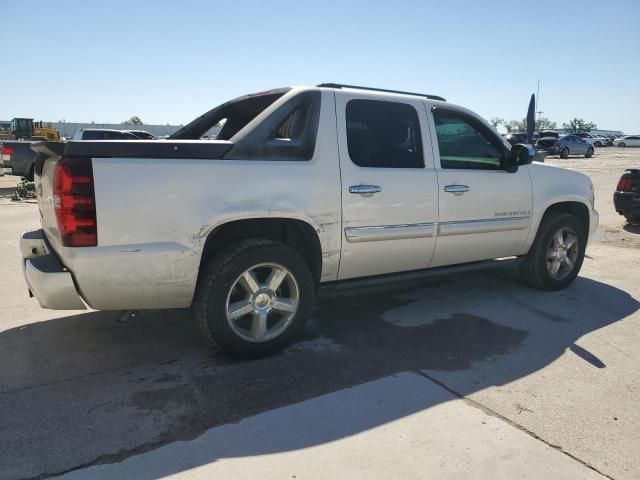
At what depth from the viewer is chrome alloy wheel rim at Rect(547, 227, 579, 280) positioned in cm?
532

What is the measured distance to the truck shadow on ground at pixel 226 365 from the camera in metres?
2.60

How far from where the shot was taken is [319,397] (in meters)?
3.04

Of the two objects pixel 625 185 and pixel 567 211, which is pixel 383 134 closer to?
pixel 567 211

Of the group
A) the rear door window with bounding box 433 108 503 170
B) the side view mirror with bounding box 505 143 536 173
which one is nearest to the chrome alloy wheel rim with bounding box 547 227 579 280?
the side view mirror with bounding box 505 143 536 173

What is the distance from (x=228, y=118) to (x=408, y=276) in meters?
2.28

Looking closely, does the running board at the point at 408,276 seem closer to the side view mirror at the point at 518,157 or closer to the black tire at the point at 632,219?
the side view mirror at the point at 518,157

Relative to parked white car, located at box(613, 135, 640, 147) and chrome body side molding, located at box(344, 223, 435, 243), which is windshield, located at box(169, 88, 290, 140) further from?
parked white car, located at box(613, 135, 640, 147)

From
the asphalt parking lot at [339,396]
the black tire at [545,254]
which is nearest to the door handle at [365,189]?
the asphalt parking lot at [339,396]

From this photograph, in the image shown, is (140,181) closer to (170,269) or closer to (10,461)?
(170,269)

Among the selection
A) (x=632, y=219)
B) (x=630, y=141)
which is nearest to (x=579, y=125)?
(x=630, y=141)

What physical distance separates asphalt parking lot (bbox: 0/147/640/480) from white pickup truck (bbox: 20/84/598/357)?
442 mm

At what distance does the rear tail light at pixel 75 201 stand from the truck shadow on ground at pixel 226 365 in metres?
0.96

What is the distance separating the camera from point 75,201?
2889 mm

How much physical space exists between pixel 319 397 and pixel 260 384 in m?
0.40
